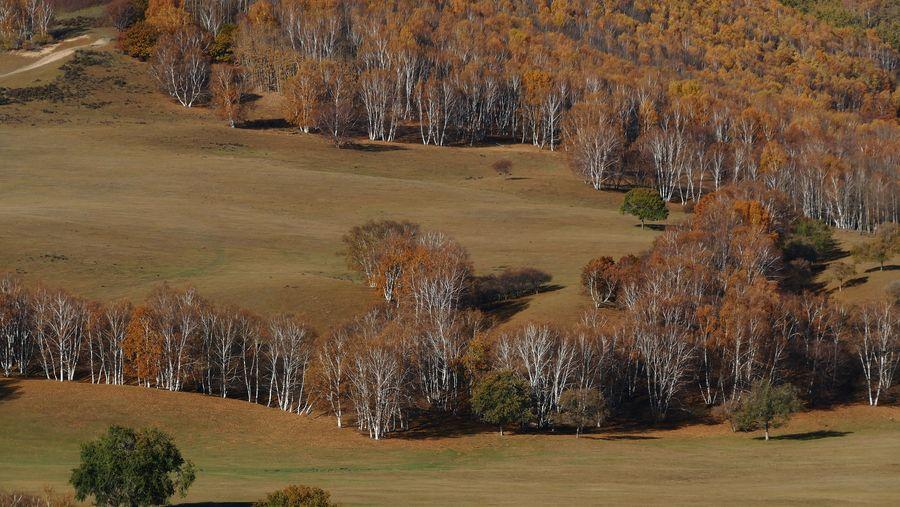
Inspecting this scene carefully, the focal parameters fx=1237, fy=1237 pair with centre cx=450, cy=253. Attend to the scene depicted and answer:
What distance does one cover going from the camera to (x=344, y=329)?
10062cm

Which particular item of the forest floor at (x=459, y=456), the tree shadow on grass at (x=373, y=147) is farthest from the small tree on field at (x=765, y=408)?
the tree shadow on grass at (x=373, y=147)

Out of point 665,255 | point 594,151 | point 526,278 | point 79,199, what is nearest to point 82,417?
point 526,278

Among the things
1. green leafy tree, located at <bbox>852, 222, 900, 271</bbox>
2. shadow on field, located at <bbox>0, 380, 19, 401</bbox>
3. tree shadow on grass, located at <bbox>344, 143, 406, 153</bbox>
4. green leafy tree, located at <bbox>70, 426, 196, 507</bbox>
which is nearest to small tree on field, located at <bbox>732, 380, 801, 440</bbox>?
green leafy tree, located at <bbox>852, 222, 900, 271</bbox>

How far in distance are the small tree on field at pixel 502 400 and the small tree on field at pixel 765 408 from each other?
15.9m

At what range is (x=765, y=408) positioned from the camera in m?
89.3

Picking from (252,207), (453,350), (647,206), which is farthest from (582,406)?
(252,207)

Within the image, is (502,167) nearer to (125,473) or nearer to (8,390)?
(8,390)

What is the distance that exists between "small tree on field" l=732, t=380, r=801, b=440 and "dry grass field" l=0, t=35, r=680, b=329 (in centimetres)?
2085

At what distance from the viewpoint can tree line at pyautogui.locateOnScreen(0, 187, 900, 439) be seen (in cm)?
9469

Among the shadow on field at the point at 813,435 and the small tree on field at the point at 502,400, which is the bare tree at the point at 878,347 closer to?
the shadow on field at the point at 813,435

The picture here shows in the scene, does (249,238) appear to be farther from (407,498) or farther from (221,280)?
(407,498)

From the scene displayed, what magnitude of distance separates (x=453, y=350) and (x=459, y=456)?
1755 centimetres

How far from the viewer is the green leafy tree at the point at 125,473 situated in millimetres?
60031

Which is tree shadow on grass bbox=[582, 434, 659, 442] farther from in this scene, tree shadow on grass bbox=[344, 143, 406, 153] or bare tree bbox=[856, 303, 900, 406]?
tree shadow on grass bbox=[344, 143, 406, 153]
